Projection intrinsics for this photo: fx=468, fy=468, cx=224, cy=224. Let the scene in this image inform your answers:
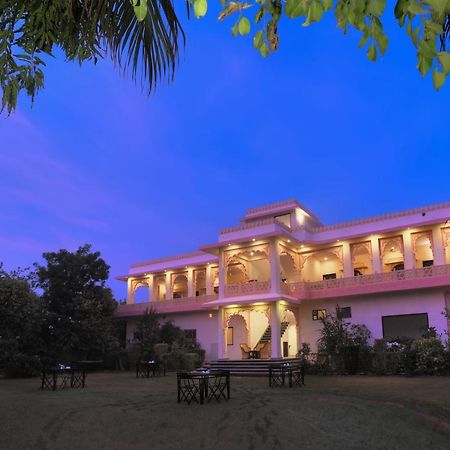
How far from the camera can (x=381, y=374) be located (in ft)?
62.4

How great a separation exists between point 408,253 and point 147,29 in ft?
72.4

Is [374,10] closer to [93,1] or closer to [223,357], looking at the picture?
[93,1]

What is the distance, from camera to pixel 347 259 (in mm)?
24578

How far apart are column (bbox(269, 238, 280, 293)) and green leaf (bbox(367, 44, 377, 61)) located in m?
20.6

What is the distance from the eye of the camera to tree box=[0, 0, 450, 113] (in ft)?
5.95

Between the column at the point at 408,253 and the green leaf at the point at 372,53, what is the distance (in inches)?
869

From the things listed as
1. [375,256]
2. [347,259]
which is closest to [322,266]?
[347,259]

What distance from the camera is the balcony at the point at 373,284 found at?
20.8 m

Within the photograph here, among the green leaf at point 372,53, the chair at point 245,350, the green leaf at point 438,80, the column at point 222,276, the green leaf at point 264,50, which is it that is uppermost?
the column at point 222,276

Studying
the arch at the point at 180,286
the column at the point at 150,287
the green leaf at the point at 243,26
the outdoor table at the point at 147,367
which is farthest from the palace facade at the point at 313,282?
the green leaf at the point at 243,26

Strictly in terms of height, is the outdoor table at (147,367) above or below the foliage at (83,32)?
below

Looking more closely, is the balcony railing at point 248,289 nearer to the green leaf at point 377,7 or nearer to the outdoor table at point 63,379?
the outdoor table at point 63,379

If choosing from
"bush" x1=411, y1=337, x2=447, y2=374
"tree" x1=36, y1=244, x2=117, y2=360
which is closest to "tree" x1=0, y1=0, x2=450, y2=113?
"bush" x1=411, y1=337, x2=447, y2=374

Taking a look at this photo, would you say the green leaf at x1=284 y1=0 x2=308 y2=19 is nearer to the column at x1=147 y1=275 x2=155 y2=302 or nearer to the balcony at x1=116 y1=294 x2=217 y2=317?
the balcony at x1=116 y1=294 x2=217 y2=317
